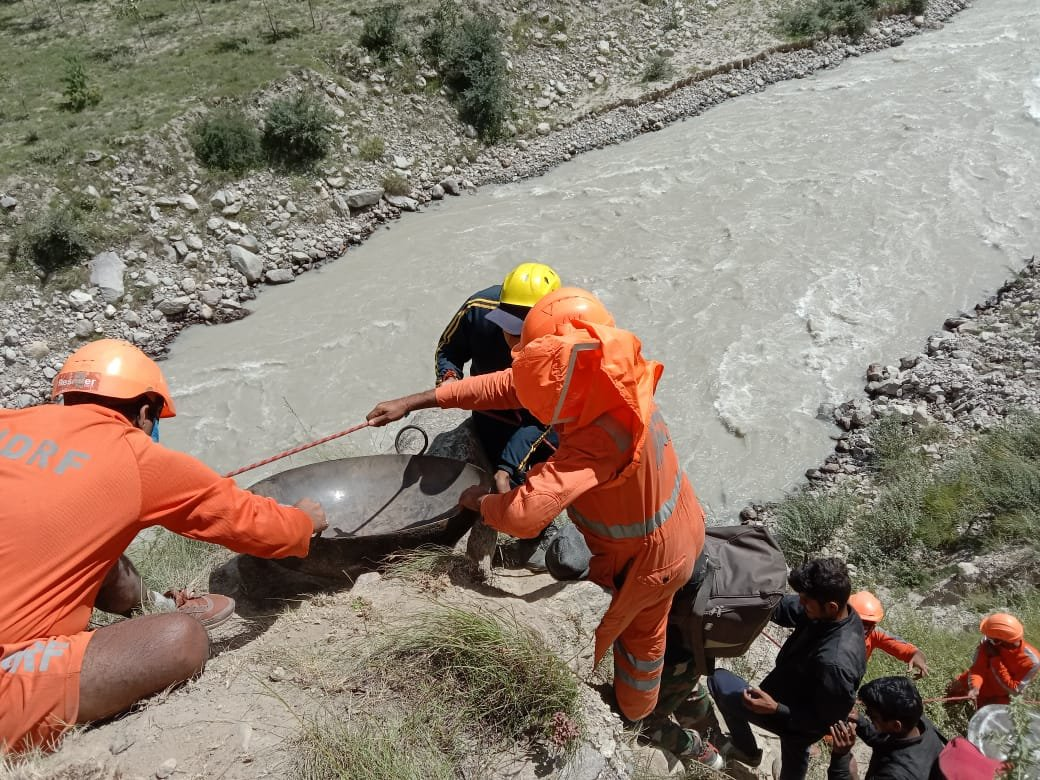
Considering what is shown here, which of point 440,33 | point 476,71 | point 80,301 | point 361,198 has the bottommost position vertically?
point 80,301

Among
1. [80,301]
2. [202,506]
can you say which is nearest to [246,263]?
[80,301]

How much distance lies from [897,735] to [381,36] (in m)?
11.9

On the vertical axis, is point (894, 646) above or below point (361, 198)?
below

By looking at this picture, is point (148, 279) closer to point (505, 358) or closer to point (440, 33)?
point (440, 33)

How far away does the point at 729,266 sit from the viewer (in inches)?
354

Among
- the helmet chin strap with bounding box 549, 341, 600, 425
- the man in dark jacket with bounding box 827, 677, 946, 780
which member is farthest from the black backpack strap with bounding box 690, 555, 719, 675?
the helmet chin strap with bounding box 549, 341, 600, 425

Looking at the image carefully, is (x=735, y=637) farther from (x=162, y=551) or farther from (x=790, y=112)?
(x=790, y=112)

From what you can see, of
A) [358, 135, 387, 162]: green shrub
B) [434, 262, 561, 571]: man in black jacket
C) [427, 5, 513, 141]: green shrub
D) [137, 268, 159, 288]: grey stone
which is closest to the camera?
[434, 262, 561, 571]: man in black jacket

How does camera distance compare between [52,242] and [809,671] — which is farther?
[52,242]

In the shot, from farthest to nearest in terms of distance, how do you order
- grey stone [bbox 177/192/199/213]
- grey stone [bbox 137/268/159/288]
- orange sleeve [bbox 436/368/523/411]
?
grey stone [bbox 177/192/199/213] < grey stone [bbox 137/268/159/288] < orange sleeve [bbox 436/368/523/411]

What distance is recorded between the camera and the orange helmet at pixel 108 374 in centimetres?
236

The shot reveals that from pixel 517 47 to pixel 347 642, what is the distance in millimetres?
12082

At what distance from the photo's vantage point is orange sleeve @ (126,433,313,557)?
2291mm

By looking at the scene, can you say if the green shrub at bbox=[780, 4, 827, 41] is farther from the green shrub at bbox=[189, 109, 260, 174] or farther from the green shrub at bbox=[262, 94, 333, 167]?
the green shrub at bbox=[189, 109, 260, 174]
